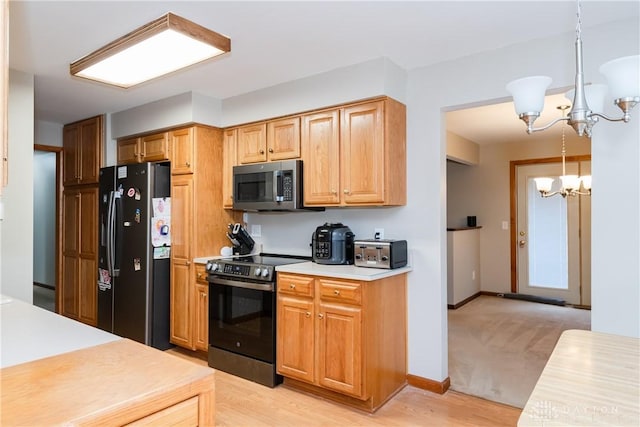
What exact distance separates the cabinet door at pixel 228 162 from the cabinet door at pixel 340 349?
156 cm

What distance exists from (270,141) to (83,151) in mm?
2504

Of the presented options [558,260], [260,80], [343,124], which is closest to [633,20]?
[343,124]

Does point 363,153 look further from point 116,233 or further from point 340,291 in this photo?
point 116,233

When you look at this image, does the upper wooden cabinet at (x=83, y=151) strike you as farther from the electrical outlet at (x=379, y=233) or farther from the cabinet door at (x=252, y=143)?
the electrical outlet at (x=379, y=233)

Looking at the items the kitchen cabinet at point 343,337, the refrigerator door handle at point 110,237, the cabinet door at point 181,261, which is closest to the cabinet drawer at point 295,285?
the kitchen cabinet at point 343,337

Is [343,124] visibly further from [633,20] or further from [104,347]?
[104,347]

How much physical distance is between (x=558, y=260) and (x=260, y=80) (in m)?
4.95

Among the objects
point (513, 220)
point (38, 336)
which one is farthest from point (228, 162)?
point (513, 220)

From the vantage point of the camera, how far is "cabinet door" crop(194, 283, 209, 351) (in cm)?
347

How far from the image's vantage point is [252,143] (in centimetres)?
355

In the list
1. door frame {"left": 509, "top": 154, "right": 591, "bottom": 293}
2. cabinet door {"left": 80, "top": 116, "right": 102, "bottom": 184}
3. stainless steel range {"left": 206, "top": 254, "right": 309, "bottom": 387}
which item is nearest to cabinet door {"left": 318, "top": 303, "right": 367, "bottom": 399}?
stainless steel range {"left": 206, "top": 254, "right": 309, "bottom": 387}

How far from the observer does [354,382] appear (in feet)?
8.42

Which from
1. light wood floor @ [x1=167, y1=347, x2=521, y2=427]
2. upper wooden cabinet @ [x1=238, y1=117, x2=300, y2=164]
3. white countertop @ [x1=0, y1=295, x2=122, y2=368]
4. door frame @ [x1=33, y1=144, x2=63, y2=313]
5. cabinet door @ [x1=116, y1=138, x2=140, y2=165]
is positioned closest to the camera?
white countertop @ [x1=0, y1=295, x2=122, y2=368]

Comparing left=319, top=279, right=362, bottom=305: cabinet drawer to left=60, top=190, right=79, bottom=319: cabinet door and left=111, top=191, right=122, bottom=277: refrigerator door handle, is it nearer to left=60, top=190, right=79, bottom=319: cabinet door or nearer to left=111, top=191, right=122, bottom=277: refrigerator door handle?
left=111, top=191, right=122, bottom=277: refrigerator door handle
